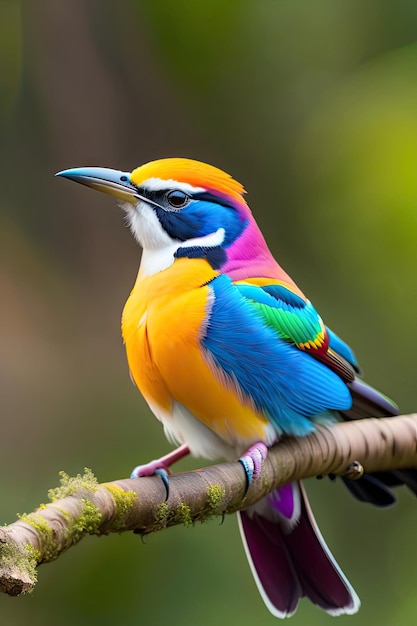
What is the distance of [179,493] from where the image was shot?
175 cm

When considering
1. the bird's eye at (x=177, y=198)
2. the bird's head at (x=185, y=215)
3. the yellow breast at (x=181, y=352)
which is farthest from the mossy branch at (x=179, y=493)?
the bird's eye at (x=177, y=198)

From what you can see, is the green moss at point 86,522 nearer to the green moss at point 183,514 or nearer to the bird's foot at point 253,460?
the green moss at point 183,514

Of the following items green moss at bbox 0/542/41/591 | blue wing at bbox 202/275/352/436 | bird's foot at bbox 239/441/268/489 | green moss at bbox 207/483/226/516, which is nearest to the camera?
green moss at bbox 0/542/41/591

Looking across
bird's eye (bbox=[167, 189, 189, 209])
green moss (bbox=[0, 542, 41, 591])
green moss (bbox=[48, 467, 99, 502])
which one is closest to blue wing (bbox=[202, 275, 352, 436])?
bird's eye (bbox=[167, 189, 189, 209])

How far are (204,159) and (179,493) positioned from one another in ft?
8.62

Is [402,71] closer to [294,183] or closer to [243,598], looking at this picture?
[294,183]

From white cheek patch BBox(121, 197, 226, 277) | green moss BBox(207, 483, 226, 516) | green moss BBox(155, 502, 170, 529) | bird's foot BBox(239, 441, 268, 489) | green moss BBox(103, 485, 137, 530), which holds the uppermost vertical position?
white cheek patch BBox(121, 197, 226, 277)

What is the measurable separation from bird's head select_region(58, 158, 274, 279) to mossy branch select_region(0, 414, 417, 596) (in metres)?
0.43

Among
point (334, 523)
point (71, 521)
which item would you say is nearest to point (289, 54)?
point (334, 523)

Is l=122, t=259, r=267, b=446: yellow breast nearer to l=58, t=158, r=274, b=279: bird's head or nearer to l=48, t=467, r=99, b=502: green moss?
l=58, t=158, r=274, b=279: bird's head

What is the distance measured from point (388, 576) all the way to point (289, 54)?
2.15 metres

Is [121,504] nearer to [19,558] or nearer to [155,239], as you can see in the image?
[19,558]

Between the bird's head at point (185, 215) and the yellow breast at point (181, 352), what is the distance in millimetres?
50

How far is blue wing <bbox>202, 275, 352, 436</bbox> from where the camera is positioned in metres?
2.13
